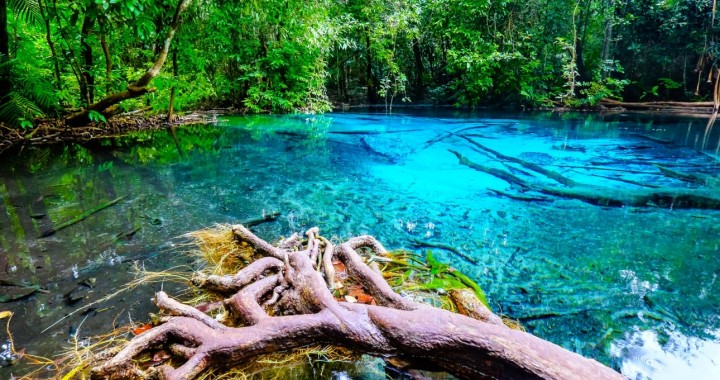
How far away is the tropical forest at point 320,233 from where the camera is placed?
176 centimetres

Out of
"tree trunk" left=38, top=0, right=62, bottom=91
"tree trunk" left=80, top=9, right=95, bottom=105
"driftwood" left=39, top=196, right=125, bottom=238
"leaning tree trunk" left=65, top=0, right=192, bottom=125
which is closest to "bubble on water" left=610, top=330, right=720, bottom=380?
"driftwood" left=39, top=196, right=125, bottom=238

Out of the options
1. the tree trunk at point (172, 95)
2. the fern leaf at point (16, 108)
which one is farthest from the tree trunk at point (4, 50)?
the tree trunk at point (172, 95)

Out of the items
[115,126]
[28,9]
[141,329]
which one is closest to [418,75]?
[115,126]

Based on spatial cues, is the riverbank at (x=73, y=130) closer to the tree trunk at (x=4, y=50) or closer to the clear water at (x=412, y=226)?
the tree trunk at (x=4, y=50)

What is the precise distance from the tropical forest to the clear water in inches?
1.1

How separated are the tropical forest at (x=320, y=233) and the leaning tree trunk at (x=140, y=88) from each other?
57 millimetres

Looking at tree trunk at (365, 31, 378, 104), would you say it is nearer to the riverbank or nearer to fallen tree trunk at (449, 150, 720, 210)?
the riverbank

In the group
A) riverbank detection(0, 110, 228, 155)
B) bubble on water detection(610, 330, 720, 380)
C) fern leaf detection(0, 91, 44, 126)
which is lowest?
bubble on water detection(610, 330, 720, 380)

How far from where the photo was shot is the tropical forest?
69.3 inches

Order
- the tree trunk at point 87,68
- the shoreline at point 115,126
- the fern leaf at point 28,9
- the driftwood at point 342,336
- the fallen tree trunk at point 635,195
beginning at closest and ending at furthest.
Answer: the driftwood at point 342,336 → the fallen tree trunk at point 635,195 → the fern leaf at point 28,9 → the shoreline at point 115,126 → the tree trunk at point 87,68

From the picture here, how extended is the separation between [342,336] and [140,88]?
28.8 feet

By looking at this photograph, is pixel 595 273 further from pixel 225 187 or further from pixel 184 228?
pixel 225 187

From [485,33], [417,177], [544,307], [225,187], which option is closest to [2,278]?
[225,187]

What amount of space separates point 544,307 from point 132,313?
9.66 feet
